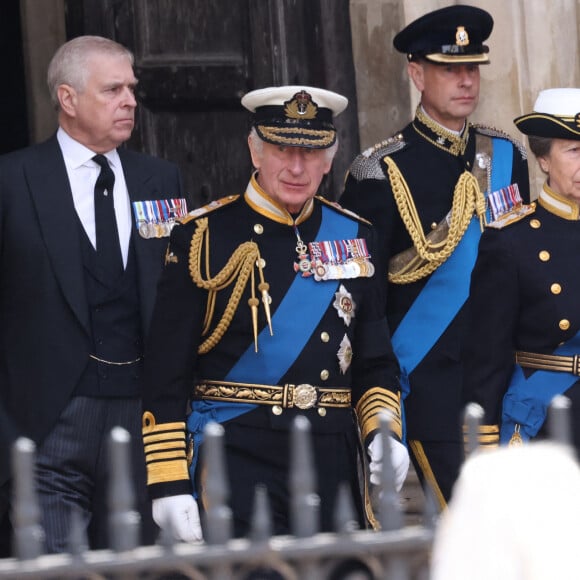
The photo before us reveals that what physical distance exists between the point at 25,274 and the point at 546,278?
4.52ft

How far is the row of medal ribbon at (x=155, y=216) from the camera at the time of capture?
5.42m

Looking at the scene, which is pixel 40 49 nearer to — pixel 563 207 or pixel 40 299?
pixel 40 299

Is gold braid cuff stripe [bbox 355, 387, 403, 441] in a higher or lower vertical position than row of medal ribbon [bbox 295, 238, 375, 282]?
lower

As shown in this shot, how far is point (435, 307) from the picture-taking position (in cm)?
567

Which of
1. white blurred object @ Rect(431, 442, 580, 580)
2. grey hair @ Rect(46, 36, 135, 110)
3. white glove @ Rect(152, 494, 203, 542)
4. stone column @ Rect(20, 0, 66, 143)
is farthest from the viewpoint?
stone column @ Rect(20, 0, 66, 143)

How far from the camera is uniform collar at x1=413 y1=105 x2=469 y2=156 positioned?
5809 mm

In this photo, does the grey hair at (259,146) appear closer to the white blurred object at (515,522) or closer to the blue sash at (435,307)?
the blue sash at (435,307)

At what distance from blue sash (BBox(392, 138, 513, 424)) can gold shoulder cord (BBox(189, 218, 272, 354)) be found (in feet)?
2.91

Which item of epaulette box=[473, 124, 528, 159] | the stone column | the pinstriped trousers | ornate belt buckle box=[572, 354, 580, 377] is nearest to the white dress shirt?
the pinstriped trousers

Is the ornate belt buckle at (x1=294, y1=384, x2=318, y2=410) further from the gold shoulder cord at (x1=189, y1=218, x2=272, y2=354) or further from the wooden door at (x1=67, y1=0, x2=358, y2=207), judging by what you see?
the wooden door at (x1=67, y1=0, x2=358, y2=207)

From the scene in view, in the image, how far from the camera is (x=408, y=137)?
19.2ft

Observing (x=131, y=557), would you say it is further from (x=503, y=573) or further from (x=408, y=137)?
(x=408, y=137)

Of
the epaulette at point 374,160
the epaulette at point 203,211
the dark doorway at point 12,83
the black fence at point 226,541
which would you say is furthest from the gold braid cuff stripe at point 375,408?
the dark doorway at point 12,83

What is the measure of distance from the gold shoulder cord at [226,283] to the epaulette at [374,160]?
0.96 metres
